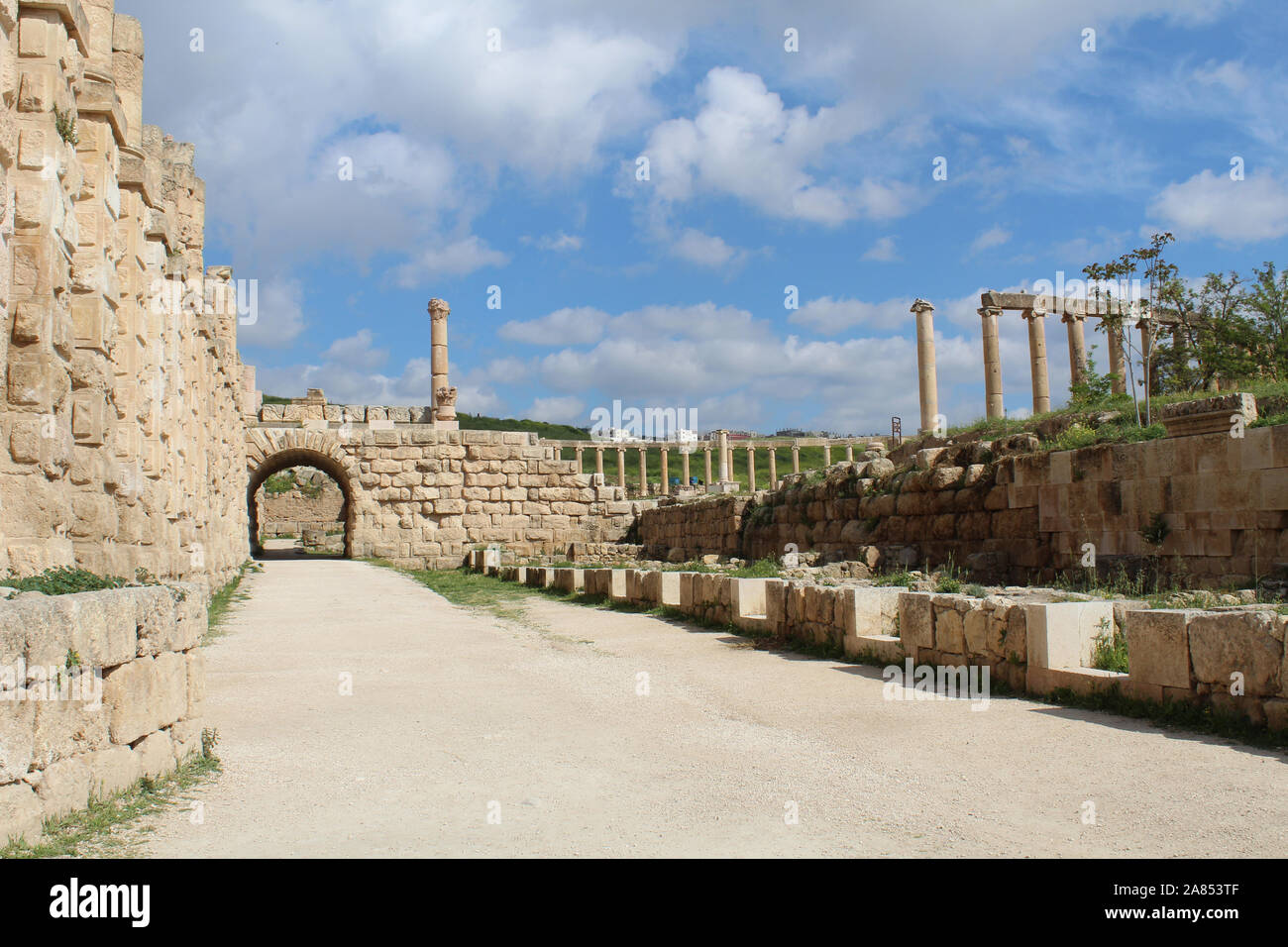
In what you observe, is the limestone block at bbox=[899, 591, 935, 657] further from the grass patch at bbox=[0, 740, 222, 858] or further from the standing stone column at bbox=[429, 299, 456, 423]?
the standing stone column at bbox=[429, 299, 456, 423]

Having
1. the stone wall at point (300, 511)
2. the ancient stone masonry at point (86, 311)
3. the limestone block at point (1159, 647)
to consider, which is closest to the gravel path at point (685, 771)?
the limestone block at point (1159, 647)

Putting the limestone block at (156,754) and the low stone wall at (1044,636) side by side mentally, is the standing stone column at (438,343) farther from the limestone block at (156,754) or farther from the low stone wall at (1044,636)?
the limestone block at (156,754)

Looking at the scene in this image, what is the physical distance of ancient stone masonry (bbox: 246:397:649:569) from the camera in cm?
2298

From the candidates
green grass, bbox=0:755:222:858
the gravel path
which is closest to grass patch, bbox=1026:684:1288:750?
the gravel path

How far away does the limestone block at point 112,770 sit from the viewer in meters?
3.96

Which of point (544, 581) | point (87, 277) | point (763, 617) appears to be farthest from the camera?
point (544, 581)

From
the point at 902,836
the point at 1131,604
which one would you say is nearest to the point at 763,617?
the point at 1131,604

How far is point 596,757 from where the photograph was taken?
17.2 ft

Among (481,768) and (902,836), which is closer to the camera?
(902,836)

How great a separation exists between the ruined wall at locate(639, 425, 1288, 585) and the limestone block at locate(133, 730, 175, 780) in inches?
353

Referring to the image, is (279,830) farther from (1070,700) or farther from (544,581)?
(544,581)

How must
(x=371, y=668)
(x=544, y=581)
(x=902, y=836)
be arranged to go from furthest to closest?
1. (x=544, y=581)
2. (x=371, y=668)
3. (x=902, y=836)

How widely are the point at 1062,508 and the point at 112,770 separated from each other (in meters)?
10.7
